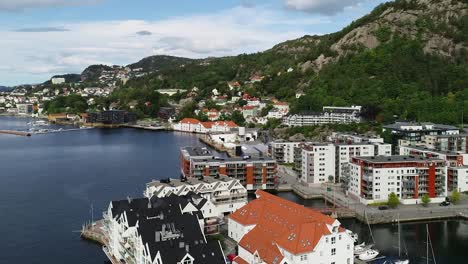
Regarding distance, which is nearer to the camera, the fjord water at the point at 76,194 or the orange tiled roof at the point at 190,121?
the fjord water at the point at 76,194

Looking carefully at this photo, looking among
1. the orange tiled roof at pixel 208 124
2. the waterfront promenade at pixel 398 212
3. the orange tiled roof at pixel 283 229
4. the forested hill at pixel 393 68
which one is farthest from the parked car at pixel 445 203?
the orange tiled roof at pixel 208 124

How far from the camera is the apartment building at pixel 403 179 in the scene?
23.6m

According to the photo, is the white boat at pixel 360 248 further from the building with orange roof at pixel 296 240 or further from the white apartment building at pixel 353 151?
the white apartment building at pixel 353 151

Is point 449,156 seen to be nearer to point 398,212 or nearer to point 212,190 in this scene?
point 398,212

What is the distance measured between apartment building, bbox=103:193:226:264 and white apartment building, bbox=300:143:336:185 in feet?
32.4

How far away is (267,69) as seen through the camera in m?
81.3

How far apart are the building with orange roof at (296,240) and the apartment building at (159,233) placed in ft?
4.54

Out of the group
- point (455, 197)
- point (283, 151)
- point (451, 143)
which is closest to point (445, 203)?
point (455, 197)

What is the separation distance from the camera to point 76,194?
27188mm

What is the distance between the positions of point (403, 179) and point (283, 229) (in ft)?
33.4

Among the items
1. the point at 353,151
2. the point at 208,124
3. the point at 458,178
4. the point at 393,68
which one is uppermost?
the point at 393,68

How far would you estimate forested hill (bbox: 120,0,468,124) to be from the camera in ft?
151

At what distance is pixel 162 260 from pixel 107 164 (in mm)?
24103

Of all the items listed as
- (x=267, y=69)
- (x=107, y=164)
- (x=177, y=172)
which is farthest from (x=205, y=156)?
(x=267, y=69)
